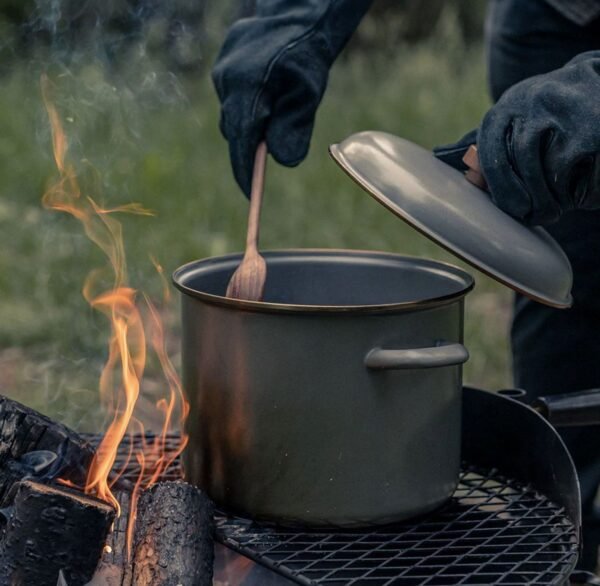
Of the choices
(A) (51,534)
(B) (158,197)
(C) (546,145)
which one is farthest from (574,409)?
(B) (158,197)

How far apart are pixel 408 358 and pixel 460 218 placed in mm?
206

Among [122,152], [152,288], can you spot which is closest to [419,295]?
[152,288]

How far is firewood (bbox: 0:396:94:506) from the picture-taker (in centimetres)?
151

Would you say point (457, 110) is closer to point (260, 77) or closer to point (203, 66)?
point (203, 66)

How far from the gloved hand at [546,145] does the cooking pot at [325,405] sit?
0.17 m

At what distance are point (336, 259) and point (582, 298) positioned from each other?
744mm

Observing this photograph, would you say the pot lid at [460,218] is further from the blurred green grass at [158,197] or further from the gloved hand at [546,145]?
the blurred green grass at [158,197]

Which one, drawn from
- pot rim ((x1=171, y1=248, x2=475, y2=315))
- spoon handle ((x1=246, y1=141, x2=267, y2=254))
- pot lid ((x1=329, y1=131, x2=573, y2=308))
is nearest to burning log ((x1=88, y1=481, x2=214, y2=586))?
pot rim ((x1=171, y1=248, x2=475, y2=315))

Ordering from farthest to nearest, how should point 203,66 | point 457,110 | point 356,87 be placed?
point 203,66, point 356,87, point 457,110

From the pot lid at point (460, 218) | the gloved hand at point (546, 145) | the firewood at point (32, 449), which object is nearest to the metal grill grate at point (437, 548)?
A: the firewood at point (32, 449)

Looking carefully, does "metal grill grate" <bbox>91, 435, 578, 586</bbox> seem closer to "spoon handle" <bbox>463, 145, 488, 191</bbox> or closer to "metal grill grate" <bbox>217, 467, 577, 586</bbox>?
"metal grill grate" <bbox>217, 467, 577, 586</bbox>

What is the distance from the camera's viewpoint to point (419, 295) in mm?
1709

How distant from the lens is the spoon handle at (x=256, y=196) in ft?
5.32

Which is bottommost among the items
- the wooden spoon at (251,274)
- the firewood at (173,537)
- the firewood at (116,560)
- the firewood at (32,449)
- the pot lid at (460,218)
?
the firewood at (116,560)
